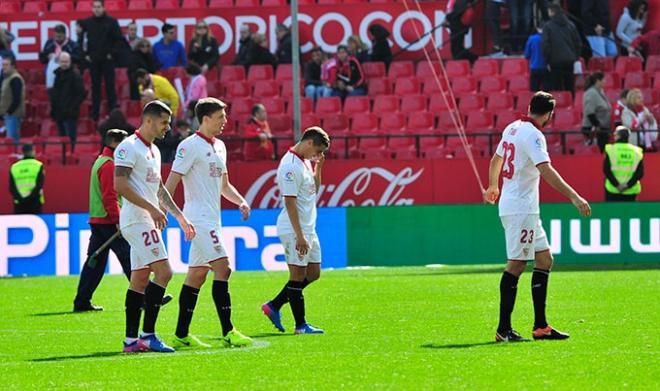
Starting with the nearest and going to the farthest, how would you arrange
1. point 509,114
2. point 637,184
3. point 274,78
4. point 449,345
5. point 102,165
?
point 449,345 < point 102,165 < point 637,184 < point 509,114 < point 274,78

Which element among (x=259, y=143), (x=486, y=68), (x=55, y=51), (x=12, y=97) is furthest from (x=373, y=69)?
(x=12, y=97)

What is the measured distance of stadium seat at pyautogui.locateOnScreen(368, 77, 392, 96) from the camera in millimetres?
29516

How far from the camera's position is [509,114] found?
92.3ft

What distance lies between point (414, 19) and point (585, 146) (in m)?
5.75

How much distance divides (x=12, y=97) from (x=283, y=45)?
17.8 feet

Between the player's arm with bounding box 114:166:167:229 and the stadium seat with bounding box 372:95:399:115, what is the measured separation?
1670 centimetres

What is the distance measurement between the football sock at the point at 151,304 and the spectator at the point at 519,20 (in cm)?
1782

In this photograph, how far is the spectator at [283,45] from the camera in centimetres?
2983

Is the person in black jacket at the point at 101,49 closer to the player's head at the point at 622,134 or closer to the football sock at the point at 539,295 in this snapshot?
the player's head at the point at 622,134

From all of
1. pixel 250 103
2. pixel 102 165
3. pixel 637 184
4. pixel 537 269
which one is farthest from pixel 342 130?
pixel 537 269

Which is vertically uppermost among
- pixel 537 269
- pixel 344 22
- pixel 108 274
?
pixel 344 22

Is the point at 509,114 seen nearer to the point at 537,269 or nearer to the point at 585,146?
the point at 585,146

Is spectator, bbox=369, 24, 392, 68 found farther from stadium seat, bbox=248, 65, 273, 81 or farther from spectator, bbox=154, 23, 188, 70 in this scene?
spectator, bbox=154, 23, 188, 70

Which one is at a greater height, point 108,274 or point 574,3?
point 574,3
